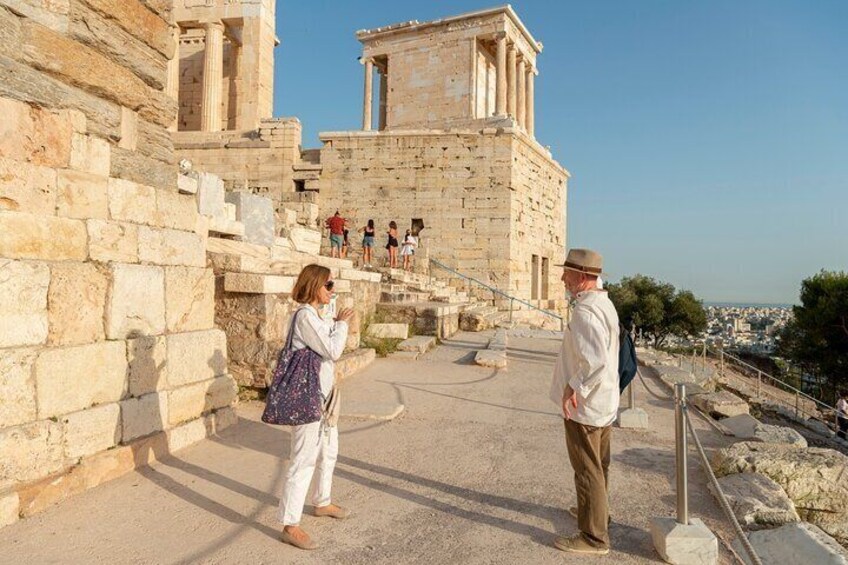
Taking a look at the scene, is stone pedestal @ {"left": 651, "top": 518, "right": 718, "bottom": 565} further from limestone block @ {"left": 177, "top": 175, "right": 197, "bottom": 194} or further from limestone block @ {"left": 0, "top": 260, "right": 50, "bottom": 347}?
limestone block @ {"left": 177, "top": 175, "right": 197, "bottom": 194}

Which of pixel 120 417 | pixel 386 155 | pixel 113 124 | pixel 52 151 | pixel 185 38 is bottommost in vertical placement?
pixel 120 417

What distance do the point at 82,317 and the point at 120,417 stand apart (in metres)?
0.74

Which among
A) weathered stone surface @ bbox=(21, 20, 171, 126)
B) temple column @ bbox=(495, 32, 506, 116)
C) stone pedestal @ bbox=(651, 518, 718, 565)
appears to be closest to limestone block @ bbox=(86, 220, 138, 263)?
weathered stone surface @ bbox=(21, 20, 171, 126)

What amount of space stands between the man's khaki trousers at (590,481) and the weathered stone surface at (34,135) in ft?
12.2

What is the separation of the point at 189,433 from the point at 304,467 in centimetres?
194

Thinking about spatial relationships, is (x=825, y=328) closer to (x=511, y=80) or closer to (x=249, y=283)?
(x=511, y=80)

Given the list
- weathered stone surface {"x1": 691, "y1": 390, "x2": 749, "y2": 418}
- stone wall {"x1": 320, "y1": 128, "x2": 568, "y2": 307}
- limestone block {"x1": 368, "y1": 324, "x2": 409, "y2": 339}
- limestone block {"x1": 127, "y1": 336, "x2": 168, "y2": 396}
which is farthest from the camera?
stone wall {"x1": 320, "y1": 128, "x2": 568, "y2": 307}

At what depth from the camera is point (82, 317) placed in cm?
362

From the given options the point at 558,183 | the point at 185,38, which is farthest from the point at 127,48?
the point at 185,38

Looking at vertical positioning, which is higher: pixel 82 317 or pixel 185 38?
pixel 185 38

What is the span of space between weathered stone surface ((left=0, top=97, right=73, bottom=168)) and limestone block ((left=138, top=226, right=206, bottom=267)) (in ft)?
2.52

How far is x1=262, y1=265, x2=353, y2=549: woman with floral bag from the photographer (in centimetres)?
290

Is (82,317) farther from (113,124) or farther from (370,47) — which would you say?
(370,47)

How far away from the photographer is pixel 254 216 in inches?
317
